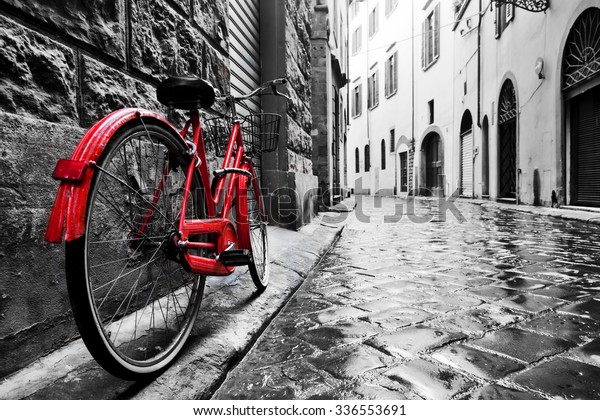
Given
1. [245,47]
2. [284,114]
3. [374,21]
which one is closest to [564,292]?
[284,114]

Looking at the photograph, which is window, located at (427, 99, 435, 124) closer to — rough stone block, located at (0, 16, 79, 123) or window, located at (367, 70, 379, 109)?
window, located at (367, 70, 379, 109)

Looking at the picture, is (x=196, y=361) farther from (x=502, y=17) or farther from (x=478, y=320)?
(x=502, y=17)

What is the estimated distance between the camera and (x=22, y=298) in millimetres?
1428

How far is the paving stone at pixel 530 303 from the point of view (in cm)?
237

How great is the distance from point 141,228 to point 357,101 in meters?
26.8

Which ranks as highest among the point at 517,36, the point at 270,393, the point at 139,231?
the point at 517,36

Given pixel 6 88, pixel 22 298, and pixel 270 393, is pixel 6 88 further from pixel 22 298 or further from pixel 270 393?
pixel 270 393

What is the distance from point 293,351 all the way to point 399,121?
20262 mm

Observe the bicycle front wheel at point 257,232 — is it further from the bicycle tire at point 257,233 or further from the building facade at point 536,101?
the building facade at point 536,101

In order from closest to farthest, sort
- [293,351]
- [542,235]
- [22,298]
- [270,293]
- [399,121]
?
[22,298], [293,351], [270,293], [542,235], [399,121]

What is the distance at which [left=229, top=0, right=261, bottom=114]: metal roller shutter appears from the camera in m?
4.03

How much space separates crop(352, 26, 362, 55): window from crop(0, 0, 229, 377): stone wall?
26577 millimetres

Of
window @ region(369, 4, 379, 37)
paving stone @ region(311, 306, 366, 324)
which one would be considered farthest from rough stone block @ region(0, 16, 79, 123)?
window @ region(369, 4, 379, 37)
